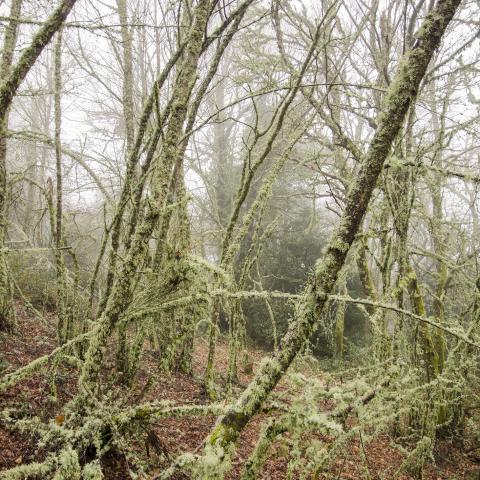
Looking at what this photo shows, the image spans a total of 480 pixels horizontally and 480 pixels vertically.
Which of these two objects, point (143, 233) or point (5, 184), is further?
point (5, 184)

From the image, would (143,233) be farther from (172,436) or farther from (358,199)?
(172,436)

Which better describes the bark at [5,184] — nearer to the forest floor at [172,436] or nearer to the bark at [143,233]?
the forest floor at [172,436]

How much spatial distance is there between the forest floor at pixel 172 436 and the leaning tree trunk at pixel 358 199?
1557 mm

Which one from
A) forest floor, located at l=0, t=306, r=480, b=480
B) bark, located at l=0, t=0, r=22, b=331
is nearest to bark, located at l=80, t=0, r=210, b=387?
forest floor, located at l=0, t=306, r=480, b=480

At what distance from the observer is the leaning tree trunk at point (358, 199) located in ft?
5.76

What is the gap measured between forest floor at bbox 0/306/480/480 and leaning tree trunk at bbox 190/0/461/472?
5.11ft

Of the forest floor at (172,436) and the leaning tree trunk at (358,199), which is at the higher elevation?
the leaning tree trunk at (358,199)

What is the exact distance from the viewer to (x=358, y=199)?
181cm

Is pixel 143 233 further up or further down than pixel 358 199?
further down

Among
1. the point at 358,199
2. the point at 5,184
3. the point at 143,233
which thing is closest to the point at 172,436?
the point at 143,233

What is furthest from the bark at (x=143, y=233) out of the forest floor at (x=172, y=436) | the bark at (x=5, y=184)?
the bark at (x=5, y=184)

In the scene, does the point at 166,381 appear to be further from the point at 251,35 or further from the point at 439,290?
the point at 251,35

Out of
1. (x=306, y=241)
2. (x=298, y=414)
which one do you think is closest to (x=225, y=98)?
(x=306, y=241)

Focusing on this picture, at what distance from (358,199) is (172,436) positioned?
141 inches
